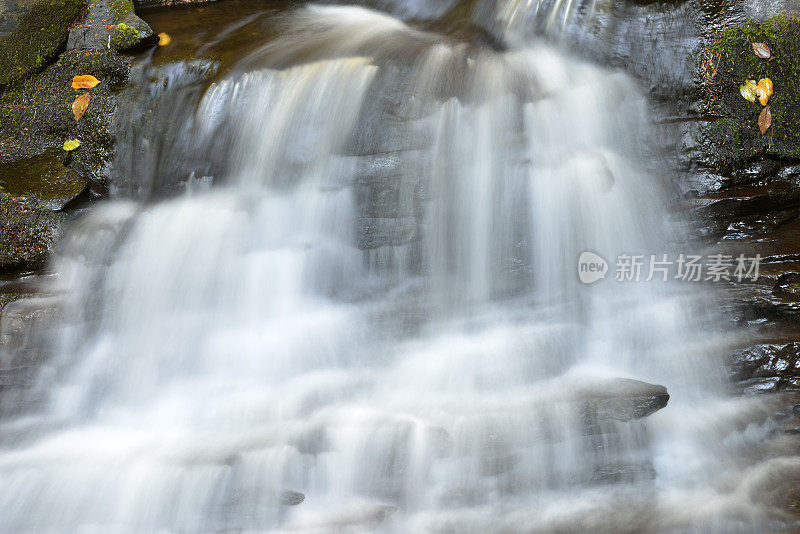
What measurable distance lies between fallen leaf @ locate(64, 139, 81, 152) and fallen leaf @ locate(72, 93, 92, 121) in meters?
0.21

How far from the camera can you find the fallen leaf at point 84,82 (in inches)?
200

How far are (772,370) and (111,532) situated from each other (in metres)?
3.54

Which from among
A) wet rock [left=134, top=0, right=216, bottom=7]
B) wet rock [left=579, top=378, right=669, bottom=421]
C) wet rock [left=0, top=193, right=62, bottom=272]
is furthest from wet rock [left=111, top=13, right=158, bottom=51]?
wet rock [left=579, top=378, right=669, bottom=421]

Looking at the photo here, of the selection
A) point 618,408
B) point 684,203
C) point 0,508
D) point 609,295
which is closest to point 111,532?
point 0,508

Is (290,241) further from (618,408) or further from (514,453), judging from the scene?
(618,408)

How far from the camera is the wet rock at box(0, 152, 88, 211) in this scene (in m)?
4.46

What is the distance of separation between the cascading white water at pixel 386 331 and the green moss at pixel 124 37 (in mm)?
1096

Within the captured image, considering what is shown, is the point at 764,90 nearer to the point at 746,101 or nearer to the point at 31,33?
the point at 746,101

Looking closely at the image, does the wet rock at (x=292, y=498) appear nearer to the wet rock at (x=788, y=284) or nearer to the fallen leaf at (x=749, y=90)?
the wet rock at (x=788, y=284)

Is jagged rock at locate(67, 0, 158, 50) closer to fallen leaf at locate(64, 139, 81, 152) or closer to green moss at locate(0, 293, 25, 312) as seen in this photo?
fallen leaf at locate(64, 139, 81, 152)

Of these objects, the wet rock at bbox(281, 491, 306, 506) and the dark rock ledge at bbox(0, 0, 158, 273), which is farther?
the dark rock ledge at bbox(0, 0, 158, 273)

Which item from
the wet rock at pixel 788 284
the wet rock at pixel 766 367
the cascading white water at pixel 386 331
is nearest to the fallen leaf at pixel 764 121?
the cascading white water at pixel 386 331

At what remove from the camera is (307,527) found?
2916 millimetres

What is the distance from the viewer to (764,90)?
4.20m
